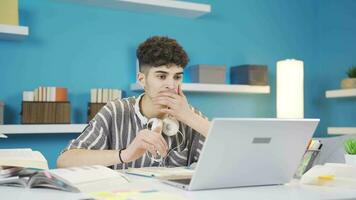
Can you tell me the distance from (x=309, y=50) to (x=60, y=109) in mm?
2229

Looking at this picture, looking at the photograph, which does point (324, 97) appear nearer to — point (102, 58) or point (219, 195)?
point (102, 58)

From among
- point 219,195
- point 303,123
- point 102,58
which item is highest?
point 102,58

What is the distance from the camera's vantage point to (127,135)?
2.02m

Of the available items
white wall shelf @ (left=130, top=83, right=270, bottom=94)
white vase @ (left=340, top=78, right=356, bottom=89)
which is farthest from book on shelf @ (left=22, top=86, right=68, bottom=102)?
white vase @ (left=340, top=78, right=356, bottom=89)

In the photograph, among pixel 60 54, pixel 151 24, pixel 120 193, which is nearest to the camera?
pixel 120 193

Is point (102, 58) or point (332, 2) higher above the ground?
point (332, 2)

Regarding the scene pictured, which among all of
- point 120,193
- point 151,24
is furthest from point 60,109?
point 120,193

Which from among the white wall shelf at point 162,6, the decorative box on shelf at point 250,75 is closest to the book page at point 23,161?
the white wall shelf at point 162,6

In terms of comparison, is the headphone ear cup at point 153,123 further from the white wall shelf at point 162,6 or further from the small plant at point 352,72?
the small plant at point 352,72

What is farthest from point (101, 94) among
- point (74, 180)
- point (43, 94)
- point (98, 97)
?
point (74, 180)

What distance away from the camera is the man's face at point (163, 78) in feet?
6.62

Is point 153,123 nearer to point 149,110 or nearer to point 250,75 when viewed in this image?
point 149,110

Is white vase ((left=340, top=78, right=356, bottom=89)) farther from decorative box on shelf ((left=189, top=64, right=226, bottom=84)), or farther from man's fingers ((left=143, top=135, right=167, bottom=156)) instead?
man's fingers ((left=143, top=135, right=167, bottom=156))

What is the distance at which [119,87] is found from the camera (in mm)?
3314
